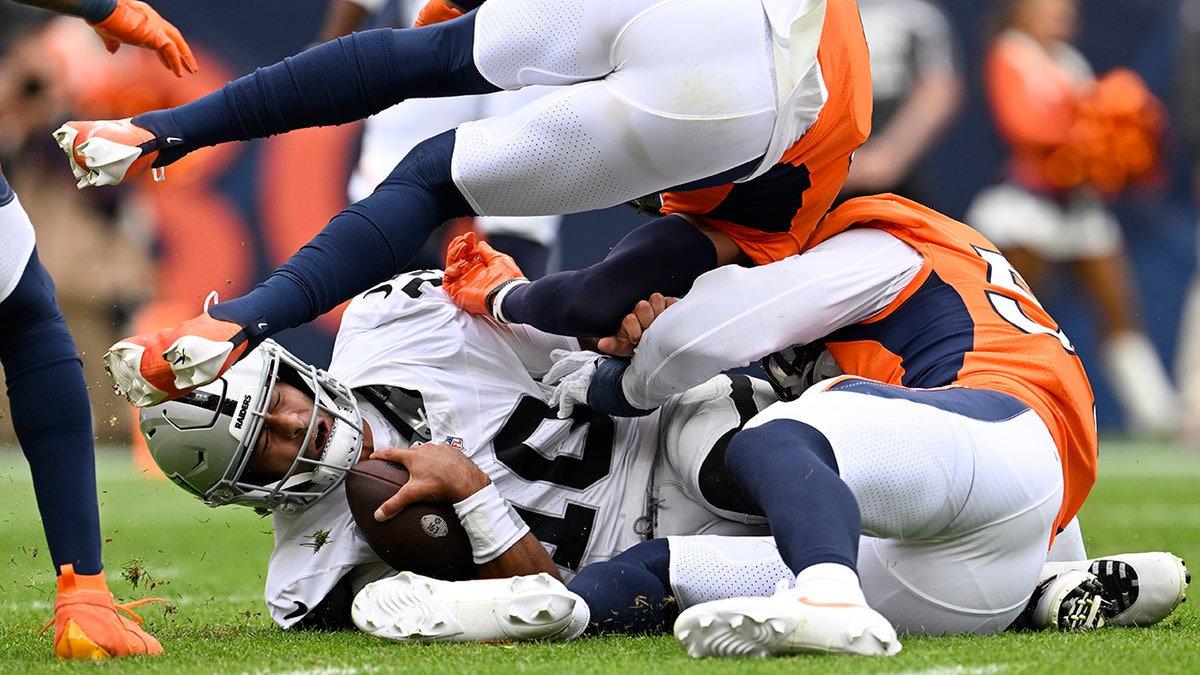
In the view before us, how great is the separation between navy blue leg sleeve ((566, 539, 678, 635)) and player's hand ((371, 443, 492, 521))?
0.98ft

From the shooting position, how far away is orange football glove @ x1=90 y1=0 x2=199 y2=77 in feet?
8.92

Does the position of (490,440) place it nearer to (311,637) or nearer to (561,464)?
(561,464)

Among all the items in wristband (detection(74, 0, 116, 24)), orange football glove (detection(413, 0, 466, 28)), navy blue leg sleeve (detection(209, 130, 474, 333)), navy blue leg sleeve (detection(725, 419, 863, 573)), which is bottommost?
navy blue leg sleeve (detection(725, 419, 863, 573))

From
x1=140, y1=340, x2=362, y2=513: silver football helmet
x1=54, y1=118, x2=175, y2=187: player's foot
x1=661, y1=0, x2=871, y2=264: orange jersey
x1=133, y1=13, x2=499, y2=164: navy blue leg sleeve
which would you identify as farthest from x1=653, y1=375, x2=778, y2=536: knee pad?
x1=54, y1=118, x2=175, y2=187: player's foot

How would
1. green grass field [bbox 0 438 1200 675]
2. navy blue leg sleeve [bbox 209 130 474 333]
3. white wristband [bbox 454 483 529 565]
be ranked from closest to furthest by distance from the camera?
green grass field [bbox 0 438 1200 675] < navy blue leg sleeve [bbox 209 130 474 333] < white wristband [bbox 454 483 529 565]

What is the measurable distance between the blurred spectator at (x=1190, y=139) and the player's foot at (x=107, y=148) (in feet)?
25.0

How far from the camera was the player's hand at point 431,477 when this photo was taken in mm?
2826

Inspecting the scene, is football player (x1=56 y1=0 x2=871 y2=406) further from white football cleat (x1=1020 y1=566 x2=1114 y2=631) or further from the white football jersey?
white football cleat (x1=1020 y1=566 x2=1114 y2=631)

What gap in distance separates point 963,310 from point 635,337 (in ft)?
2.30

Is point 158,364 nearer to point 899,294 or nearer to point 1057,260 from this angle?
point 899,294

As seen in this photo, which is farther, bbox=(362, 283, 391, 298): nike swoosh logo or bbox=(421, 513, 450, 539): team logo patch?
bbox=(362, 283, 391, 298): nike swoosh logo

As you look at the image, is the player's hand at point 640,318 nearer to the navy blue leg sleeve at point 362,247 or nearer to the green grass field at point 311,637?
the navy blue leg sleeve at point 362,247

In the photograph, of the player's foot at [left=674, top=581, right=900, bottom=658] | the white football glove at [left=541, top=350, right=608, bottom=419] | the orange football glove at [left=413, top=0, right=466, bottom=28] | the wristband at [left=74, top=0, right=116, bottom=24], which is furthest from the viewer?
the white football glove at [left=541, top=350, right=608, bottom=419]

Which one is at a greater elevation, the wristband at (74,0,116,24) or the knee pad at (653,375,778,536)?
the wristband at (74,0,116,24)
